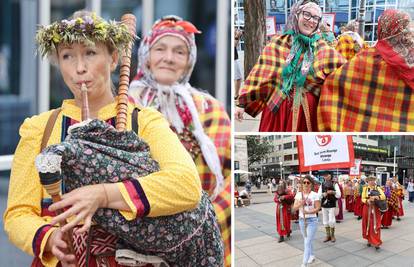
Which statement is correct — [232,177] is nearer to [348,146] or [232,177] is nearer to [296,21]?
[348,146]

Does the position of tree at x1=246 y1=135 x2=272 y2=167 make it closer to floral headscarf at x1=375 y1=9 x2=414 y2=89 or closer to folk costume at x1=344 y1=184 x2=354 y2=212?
folk costume at x1=344 y1=184 x2=354 y2=212

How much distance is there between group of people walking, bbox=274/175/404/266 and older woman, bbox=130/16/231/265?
0.29 meters

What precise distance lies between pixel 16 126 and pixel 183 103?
54 cm

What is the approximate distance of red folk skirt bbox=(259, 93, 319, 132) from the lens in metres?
1.48

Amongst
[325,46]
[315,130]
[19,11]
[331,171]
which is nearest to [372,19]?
[325,46]

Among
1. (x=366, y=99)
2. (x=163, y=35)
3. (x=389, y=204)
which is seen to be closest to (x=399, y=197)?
(x=389, y=204)

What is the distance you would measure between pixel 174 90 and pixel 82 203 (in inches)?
25.7

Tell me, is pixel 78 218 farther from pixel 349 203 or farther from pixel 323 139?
pixel 349 203

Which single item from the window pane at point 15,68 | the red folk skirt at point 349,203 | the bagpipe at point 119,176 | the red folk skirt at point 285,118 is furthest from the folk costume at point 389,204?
the window pane at point 15,68

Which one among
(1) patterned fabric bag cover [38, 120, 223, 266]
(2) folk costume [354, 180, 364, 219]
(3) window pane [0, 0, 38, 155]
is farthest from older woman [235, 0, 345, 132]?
(3) window pane [0, 0, 38, 155]

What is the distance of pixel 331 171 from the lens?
166cm

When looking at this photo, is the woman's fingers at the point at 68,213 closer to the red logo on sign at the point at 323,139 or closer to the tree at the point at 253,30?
the tree at the point at 253,30

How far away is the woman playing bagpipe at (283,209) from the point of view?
1.67 meters

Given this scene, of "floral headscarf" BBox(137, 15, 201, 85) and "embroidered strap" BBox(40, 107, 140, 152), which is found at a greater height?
"floral headscarf" BBox(137, 15, 201, 85)
